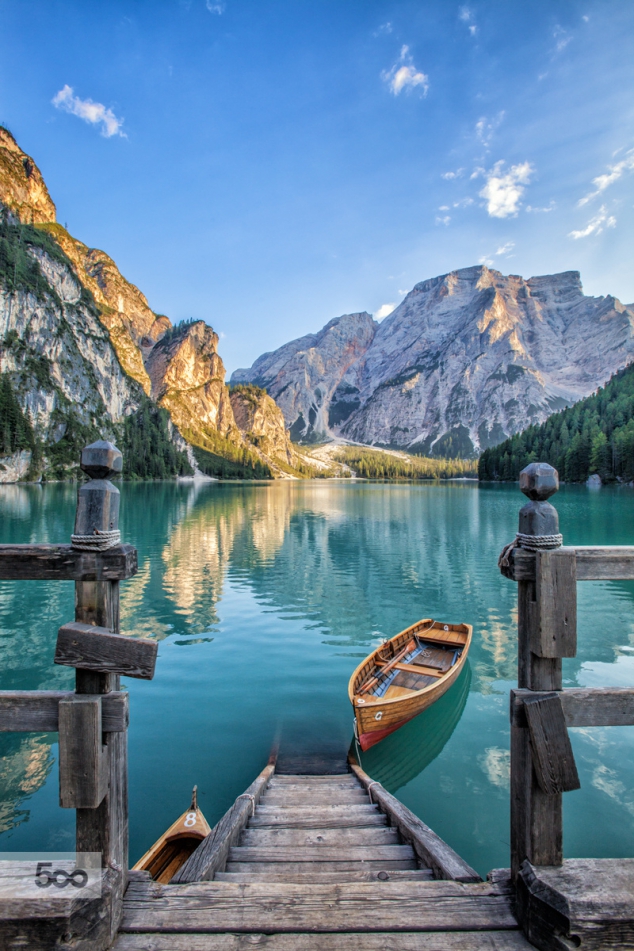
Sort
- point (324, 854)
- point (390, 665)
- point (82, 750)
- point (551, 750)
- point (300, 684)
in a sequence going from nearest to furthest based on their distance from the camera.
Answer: point (82, 750) < point (551, 750) < point (324, 854) < point (390, 665) < point (300, 684)

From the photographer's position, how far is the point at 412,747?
37.2 ft

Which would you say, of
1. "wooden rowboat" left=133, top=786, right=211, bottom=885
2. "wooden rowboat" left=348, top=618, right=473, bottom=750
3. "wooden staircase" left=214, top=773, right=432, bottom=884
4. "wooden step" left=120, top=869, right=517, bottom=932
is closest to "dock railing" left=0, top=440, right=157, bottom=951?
"wooden step" left=120, top=869, right=517, bottom=932

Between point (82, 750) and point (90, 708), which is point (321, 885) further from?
point (90, 708)

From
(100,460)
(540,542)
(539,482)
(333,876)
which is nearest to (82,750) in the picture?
(100,460)

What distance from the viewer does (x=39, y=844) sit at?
25.8 ft

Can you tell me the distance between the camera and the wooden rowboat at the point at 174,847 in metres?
6.26

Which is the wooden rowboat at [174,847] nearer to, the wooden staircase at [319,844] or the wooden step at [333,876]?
the wooden staircase at [319,844]

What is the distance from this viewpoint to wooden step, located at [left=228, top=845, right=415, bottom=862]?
539cm

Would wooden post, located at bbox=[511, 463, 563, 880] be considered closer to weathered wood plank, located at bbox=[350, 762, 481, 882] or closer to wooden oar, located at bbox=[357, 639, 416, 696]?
weathered wood plank, located at bbox=[350, 762, 481, 882]

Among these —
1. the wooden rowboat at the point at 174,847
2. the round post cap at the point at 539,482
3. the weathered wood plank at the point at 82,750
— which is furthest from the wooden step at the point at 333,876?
the round post cap at the point at 539,482

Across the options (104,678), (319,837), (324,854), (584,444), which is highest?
(584,444)

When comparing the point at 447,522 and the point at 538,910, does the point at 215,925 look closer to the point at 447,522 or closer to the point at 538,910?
the point at 538,910

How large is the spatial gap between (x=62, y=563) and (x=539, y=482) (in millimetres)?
4528

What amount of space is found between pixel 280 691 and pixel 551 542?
12401 mm
